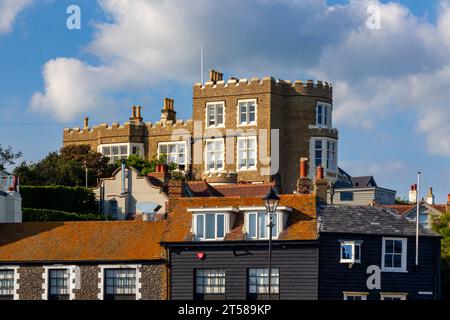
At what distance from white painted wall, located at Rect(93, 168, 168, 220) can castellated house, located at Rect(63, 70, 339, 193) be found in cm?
1024

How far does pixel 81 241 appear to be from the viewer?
2109 inches

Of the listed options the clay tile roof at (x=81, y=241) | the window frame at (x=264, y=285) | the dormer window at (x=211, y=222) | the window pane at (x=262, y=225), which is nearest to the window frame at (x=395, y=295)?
the window frame at (x=264, y=285)

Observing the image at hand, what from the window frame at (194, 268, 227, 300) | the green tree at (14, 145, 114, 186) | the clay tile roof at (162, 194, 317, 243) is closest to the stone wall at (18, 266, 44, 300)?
the clay tile roof at (162, 194, 317, 243)

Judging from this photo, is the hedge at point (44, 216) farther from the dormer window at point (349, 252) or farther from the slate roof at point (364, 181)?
the slate roof at point (364, 181)

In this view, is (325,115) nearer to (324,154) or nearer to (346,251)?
(324,154)

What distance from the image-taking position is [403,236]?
50.1m

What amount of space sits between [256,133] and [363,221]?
41743mm

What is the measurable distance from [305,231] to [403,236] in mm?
4437

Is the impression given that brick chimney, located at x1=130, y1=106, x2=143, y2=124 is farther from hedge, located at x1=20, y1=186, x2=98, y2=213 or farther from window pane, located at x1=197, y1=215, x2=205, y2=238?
window pane, located at x1=197, y1=215, x2=205, y2=238

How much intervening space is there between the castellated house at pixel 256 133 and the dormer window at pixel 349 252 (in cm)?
3966

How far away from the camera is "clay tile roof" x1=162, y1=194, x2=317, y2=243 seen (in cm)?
4931

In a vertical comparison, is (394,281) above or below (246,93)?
below
